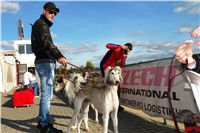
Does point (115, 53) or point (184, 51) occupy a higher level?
point (115, 53)

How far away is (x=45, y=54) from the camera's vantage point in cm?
819

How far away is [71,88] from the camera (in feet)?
30.6

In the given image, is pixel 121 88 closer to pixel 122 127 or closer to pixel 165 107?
pixel 122 127

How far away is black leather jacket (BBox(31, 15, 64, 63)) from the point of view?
25.9 ft

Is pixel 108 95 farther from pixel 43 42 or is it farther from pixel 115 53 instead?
pixel 115 53

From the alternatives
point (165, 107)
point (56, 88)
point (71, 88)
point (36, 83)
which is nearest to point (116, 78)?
point (165, 107)

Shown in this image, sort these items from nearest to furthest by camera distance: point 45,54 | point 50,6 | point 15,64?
point 50,6 → point 45,54 → point 15,64

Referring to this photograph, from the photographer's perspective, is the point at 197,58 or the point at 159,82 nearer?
the point at 197,58

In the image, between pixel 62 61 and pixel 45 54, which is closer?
pixel 62 61

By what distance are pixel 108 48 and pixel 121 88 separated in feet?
7.74

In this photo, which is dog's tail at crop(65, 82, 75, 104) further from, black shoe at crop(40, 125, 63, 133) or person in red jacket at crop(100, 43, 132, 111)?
black shoe at crop(40, 125, 63, 133)

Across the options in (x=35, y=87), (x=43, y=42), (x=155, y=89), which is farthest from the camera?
(x=35, y=87)

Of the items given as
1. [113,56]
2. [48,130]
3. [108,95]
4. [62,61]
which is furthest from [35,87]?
[108,95]

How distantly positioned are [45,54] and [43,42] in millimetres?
324
